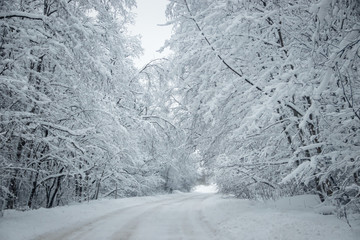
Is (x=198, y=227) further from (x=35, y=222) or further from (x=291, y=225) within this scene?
(x=35, y=222)

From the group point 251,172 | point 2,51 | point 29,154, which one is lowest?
point 251,172

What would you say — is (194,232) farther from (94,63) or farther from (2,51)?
(2,51)

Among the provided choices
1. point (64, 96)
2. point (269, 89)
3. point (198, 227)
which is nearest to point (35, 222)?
point (64, 96)

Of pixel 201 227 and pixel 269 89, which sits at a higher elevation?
pixel 269 89

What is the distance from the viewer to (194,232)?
733cm

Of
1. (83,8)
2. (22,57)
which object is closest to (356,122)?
(22,57)

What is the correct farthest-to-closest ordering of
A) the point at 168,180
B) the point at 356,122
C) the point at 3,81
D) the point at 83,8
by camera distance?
the point at 168,180
the point at 83,8
the point at 3,81
the point at 356,122

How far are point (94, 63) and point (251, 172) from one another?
6.10m

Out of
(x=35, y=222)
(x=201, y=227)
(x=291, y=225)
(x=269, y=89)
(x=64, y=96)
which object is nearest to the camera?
(x=269, y=89)

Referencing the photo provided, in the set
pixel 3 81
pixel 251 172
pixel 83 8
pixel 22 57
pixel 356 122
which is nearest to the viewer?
pixel 356 122

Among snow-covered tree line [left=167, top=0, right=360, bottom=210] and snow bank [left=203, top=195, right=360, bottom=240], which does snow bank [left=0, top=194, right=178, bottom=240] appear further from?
snow-covered tree line [left=167, top=0, right=360, bottom=210]

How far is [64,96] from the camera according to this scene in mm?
9992

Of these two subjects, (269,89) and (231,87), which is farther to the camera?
(231,87)

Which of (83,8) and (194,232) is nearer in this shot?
(194,232)
